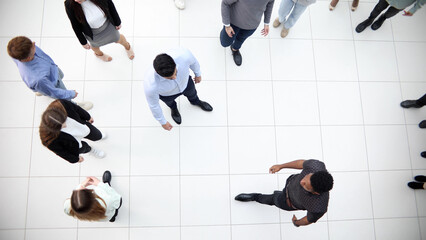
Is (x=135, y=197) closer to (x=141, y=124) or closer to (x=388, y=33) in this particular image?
(x=141, y=124)

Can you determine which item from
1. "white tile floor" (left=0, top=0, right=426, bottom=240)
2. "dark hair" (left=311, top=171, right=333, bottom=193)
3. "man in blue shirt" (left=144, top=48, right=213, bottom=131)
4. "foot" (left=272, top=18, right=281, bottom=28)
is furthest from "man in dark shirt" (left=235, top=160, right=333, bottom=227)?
"foot" (left=272, top=18, right=281, bottom=28)

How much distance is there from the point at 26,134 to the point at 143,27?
204 cm

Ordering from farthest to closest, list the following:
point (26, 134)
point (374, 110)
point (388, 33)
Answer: point (388, 33) → point (374, 110) → point (26, 134)

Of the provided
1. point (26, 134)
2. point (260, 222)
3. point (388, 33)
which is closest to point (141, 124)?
point (26, 134)

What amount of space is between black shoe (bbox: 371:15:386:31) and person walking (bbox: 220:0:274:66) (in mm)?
1913

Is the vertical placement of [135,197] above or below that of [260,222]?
above

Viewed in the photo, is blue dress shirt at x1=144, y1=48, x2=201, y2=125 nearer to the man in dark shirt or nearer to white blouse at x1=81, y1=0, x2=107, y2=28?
white blouse at x1=81, y1=0, x2=107, y2=28

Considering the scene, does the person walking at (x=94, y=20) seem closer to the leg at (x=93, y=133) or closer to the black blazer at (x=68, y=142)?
the black blazer at (x=68, y=142)

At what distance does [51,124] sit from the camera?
81.7 inches

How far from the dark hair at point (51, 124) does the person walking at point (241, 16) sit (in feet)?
6.07

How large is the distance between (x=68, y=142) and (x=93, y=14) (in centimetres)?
124

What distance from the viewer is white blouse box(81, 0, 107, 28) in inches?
94.7

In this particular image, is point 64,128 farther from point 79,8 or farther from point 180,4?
point 180,4

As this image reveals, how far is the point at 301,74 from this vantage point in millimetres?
3580
